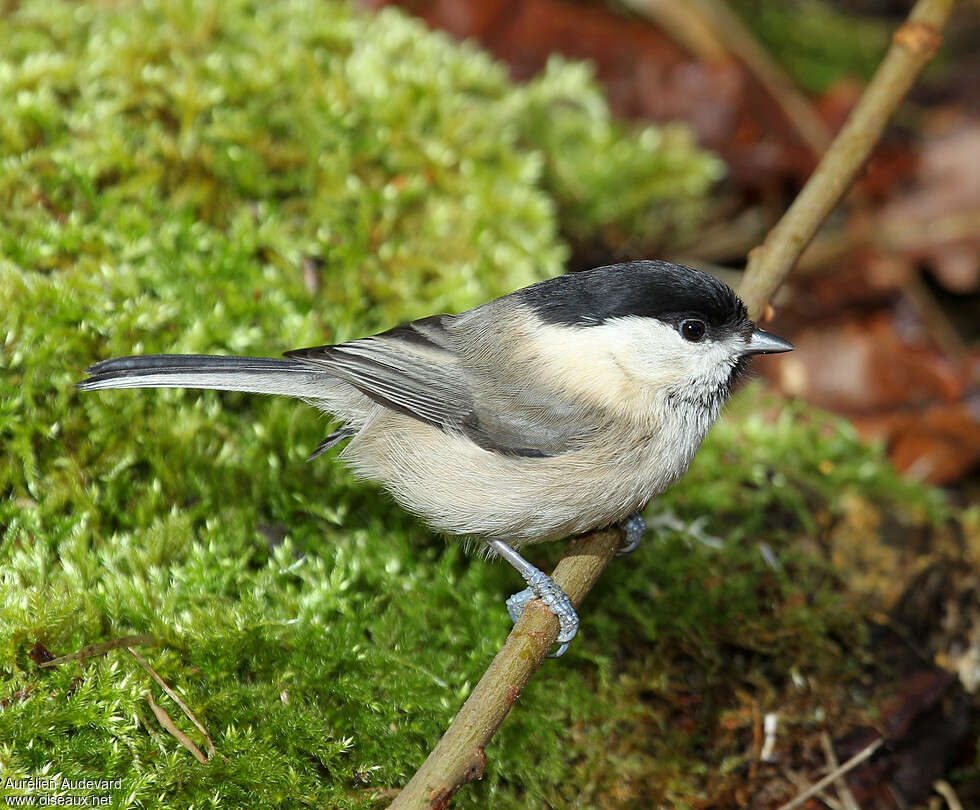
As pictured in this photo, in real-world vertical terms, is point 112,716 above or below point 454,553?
below

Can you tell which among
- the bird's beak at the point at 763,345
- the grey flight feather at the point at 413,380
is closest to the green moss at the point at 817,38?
the bird's beak at the point at 763,345

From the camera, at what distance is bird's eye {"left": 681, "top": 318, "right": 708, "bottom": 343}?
159 centimetres

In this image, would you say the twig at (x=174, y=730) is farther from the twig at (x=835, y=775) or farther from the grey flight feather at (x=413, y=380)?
the twig at (x=835, y=775)

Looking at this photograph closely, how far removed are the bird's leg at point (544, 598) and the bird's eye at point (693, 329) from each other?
513mm

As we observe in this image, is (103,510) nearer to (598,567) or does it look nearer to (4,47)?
(598,567)

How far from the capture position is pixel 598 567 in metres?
1.62

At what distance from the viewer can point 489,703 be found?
1.28m

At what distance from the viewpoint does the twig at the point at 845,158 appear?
1917mm

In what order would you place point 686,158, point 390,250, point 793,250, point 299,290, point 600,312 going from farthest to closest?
point 686,158
point 390,250
point 299,290
point 793,250
point 600,312

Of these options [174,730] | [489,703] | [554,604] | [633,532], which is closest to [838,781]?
[633,532]

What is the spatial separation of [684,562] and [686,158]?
1670 mm

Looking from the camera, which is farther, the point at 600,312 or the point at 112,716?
the point at 600,312

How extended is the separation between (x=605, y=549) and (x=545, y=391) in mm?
326

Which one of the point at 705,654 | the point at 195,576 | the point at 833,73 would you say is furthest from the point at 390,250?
the point at 833,73
